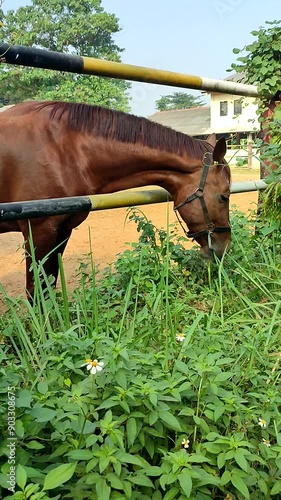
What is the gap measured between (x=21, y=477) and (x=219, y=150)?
2002 millimetres

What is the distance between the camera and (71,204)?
152 cm

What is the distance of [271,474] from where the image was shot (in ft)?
3.55

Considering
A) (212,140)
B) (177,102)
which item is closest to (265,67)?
(212,140)

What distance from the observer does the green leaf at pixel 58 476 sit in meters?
0.85

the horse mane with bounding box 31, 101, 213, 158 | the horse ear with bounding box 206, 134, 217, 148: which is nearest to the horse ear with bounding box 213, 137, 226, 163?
the horse mane with bounding box 31, 101, 213, 158

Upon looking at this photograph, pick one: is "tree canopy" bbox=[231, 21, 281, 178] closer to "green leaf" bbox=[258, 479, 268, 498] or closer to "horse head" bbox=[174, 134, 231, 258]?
"horse head" bbox=[174, 134, 231, 258]

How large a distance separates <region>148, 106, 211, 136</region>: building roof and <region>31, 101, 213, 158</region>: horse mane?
3234 cm

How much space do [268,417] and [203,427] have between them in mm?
224

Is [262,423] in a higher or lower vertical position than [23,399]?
lower

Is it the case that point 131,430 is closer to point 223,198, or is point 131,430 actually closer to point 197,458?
point 197,458

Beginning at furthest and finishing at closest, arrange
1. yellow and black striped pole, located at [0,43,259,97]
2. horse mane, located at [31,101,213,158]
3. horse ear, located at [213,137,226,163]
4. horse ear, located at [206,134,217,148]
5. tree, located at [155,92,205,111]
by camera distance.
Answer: tree, located at [155,92,205,111] → horse ear, located at [206,134,217,148] → horse mane, located at [31,101,213,158] → horse ear, located at [213,137,226,163] → yellow and black striped pole, located at [0,43,259,97]

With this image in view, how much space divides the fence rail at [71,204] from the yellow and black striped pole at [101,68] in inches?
18.2

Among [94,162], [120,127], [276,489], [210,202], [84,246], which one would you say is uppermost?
[120,127]

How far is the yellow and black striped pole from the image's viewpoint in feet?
Result: 5.43
